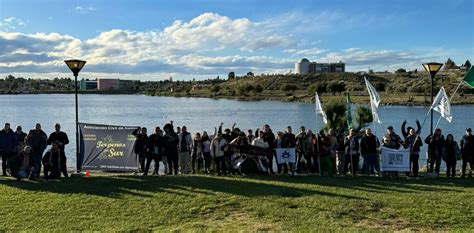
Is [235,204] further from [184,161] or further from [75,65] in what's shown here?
[75,65]

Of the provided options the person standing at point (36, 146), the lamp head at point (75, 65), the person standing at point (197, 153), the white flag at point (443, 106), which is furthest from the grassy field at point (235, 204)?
the lamp head at point (75, 65)

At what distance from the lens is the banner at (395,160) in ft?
53.8

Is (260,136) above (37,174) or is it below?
above

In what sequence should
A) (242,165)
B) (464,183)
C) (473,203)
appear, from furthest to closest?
(242,165)
(464,183)
(473,203)

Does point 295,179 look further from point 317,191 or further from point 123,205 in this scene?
point 123,205

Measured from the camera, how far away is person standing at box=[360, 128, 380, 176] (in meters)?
16.6

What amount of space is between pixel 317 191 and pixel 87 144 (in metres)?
8.47

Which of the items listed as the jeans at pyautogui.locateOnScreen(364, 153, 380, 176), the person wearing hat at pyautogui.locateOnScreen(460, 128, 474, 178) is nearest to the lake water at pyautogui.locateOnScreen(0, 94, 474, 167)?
the jeans at pyautogui.locateOnScreen(364, 153, 380, 176)

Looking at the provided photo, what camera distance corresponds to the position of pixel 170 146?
16719 millimetres

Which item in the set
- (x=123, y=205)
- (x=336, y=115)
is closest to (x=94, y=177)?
(x=123, y=205)

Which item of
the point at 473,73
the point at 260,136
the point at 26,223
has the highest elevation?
the point at 473,73

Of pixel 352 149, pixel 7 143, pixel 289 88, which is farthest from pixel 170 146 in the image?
pixel 289 88

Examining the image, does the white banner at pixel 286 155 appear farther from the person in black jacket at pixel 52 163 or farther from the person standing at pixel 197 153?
the person in black jacket at pixel 52 163

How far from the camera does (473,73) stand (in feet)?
58.0
